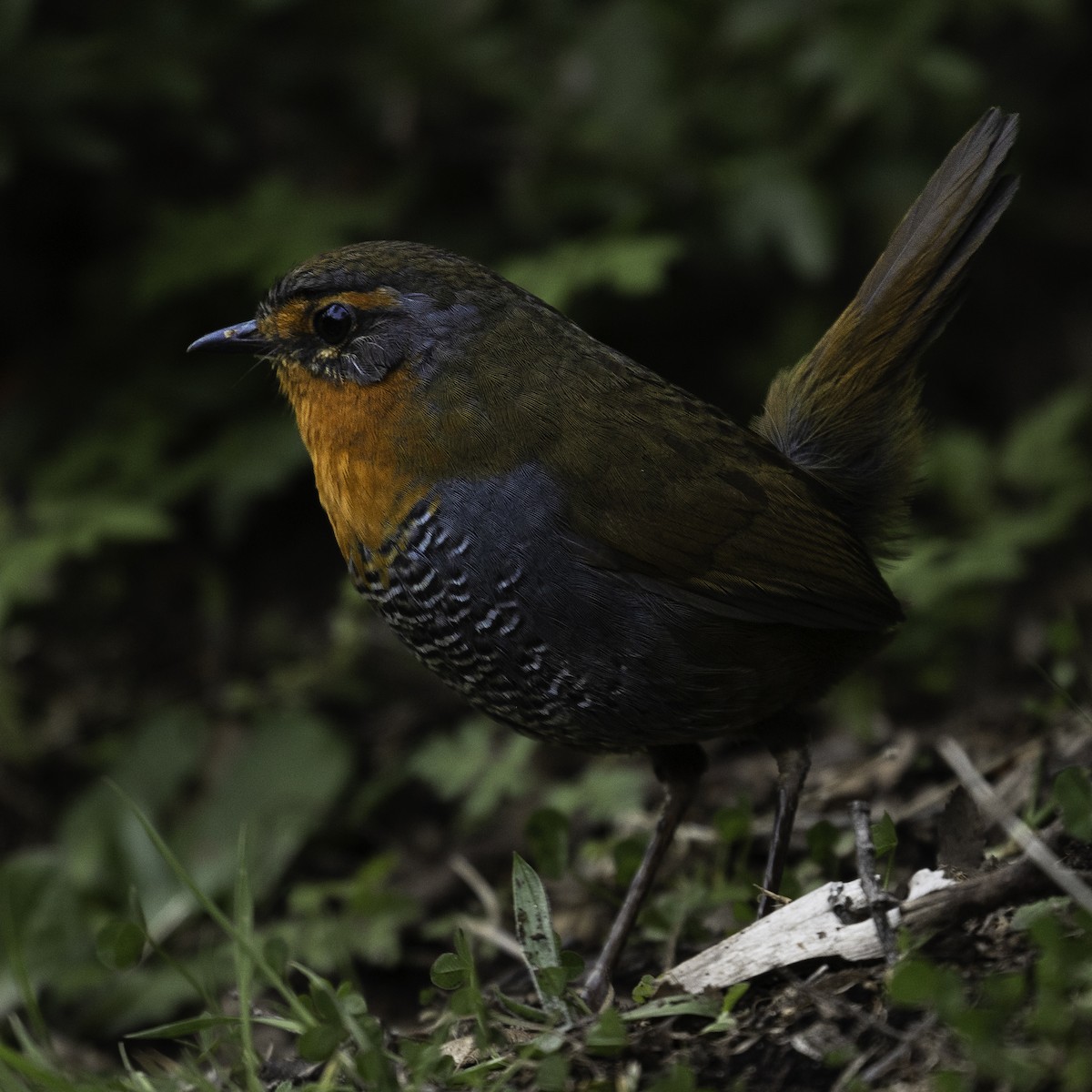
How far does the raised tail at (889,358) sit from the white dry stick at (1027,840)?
0.64 metres

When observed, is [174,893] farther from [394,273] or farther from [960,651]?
[960,651]

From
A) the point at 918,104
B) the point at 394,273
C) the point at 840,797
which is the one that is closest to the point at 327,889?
the point at 840,797

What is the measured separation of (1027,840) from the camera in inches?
98.4

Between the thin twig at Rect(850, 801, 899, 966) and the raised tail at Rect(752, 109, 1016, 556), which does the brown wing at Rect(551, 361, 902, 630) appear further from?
the thin twig at Rect(850, 801, 899, 966)

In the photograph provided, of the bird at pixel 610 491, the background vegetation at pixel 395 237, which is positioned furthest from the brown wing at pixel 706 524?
the background vegetation at pixel 395 237

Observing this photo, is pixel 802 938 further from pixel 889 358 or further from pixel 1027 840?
pixel 889 358

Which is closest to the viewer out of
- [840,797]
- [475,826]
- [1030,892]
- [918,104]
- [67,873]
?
[1030,892]

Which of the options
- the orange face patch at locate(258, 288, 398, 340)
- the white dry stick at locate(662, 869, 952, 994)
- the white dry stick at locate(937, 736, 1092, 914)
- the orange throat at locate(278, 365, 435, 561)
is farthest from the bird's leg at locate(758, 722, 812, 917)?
the orange face patch at locate(258, 288, 398, 340)

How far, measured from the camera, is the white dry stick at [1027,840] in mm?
2400

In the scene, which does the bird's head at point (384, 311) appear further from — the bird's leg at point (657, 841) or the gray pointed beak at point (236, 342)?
the bird's leg at point (657, 841)

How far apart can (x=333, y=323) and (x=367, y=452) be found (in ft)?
1.11

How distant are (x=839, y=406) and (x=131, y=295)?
3.25 meters

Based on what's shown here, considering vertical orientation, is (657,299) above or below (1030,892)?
above

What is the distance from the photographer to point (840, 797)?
398 centimetres
